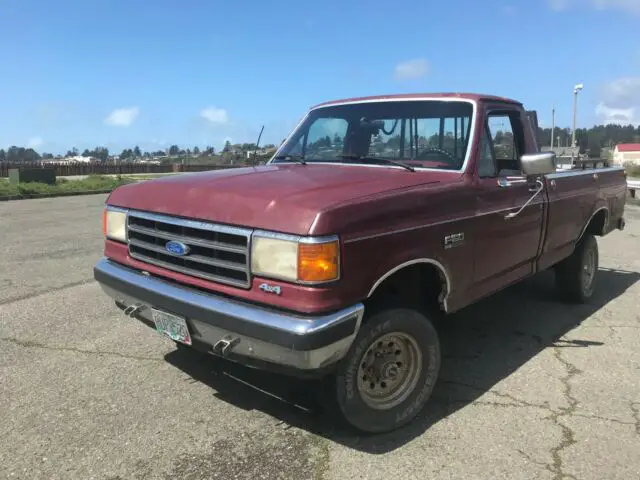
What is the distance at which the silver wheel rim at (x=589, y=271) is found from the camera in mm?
6062

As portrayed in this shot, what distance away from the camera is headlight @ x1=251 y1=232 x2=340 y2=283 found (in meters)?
2.72

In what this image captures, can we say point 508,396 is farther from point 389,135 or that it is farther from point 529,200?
point 389,135

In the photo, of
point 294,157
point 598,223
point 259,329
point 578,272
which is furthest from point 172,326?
point 598,223

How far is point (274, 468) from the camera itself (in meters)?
2.91

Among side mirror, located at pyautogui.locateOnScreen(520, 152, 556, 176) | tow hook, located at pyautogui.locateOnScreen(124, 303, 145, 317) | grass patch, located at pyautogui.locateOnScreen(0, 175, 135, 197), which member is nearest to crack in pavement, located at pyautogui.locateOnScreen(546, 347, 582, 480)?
side mirror, located at pyautogui.locateOnScreen(520, 152, 556, 176)

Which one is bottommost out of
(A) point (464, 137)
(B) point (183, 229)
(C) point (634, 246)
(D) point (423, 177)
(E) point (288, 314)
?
(C) point (634, 246)

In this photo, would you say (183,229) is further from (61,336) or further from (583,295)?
(583,295)

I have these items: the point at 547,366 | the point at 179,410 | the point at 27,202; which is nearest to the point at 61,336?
the point at 179,410

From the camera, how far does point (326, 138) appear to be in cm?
466

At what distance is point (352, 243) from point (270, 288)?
0.48 meters

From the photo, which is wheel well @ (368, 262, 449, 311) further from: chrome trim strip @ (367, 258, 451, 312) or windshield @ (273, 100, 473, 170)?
windshield @ (273, 100, 473, 170)

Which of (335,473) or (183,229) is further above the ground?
(183,229)

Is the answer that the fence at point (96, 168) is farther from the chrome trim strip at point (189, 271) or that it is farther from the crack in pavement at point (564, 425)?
the crack in pavement at point (564, 425)

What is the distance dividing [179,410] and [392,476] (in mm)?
1428
